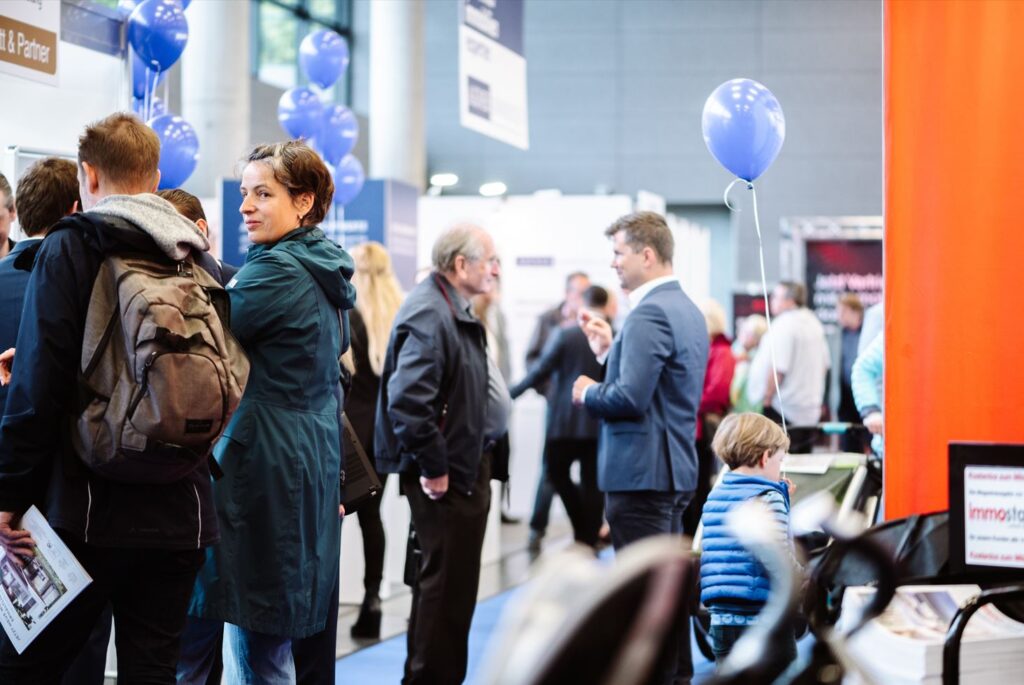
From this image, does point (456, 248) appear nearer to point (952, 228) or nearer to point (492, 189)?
point (952, 228)

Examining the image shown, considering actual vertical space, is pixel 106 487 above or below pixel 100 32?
below

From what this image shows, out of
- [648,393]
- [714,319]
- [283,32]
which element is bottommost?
[648,393]

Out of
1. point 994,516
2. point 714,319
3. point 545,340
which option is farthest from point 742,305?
point 994,516

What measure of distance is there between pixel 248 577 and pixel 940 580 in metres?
1.46

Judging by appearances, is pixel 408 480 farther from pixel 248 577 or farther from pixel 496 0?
pixel 496 0

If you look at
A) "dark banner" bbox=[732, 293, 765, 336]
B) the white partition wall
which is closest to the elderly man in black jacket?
the white partition wall

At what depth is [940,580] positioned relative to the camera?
2.76m

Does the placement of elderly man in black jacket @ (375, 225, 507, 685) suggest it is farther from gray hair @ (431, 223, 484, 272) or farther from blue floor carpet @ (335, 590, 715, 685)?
blue floor carpet @ (335, 590, 715, 685)

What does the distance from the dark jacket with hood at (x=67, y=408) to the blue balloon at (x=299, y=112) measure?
17.4 ft

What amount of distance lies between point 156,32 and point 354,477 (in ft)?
6.83

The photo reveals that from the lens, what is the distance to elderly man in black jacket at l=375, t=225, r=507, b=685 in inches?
144

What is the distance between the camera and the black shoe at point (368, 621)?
5.19 metres

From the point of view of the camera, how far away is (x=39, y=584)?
7.45ft

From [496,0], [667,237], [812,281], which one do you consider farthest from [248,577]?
[812,281]
